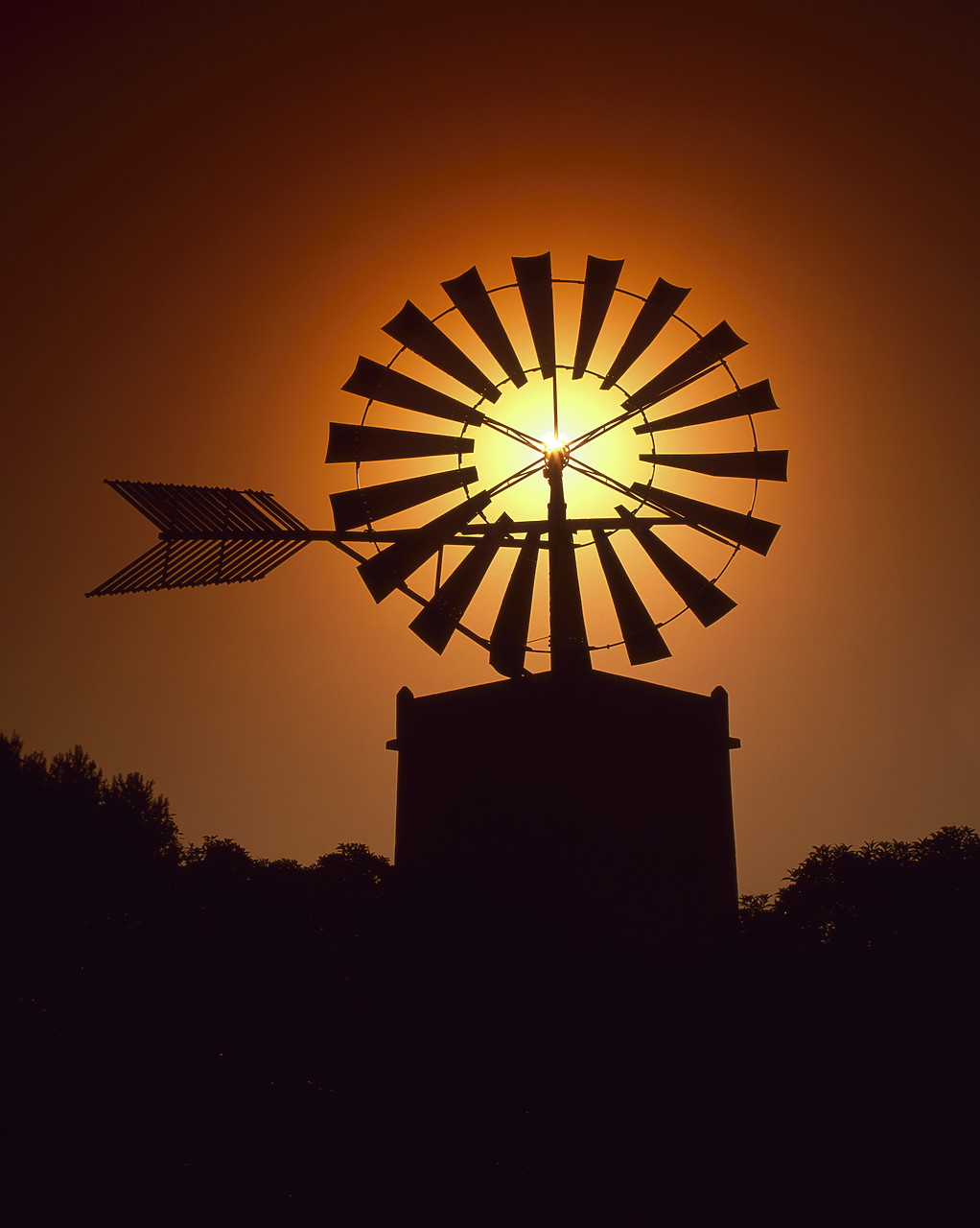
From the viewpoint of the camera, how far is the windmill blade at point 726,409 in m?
11.9

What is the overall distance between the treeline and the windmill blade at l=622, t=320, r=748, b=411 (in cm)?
586

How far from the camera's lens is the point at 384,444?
1159 centimetres

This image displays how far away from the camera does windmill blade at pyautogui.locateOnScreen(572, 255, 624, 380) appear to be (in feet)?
38.4

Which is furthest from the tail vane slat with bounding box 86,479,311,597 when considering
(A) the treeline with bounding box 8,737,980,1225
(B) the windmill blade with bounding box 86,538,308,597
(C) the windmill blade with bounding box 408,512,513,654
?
(A) the treeline with bounding box 8,737,980,1225

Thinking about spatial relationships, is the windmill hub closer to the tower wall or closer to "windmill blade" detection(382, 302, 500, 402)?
"windmill blade" detection(382, 302, 500, 402)

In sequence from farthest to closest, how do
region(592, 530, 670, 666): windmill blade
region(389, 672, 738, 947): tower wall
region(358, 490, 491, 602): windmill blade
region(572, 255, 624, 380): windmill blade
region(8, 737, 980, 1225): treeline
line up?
1. region(572, 255, 624, 380): windmill blade
2. region(592, 530, 670, 666): windmill blade
3. region(358, 490, 491, 602): windmill blade
4. region(389, 672, 738, 947): tower wall
5. region(8, 737, 980, 1225): treeline

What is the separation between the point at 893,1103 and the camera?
9664mm

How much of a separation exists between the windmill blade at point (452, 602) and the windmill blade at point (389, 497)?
2.99 feet

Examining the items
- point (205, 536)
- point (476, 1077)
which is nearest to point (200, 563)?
point (205, 536)

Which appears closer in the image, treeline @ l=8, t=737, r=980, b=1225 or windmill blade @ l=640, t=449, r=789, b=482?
treeline @ l=8, t=737, r=980, b=1225

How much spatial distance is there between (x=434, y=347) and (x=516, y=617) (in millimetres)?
3131

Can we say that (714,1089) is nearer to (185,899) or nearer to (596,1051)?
(596,1051)

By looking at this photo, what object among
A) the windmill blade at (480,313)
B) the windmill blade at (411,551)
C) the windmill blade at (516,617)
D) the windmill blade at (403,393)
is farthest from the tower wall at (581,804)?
the windmill blade at (480,313)

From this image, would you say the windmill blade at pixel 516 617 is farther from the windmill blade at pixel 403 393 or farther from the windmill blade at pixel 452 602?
the windmill blade at pixel 403 393
